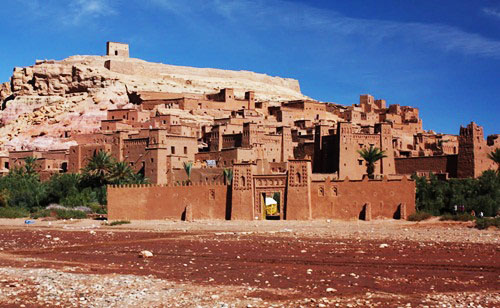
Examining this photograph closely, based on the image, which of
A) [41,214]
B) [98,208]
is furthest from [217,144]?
[41,214]

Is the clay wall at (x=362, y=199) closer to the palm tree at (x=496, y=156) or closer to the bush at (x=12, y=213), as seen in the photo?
the palm tree at (x=496, y=156)

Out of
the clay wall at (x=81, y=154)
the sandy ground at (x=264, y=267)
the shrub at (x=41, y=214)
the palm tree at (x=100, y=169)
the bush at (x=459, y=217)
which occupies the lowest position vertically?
the sandy ground at (x=264, y=267)

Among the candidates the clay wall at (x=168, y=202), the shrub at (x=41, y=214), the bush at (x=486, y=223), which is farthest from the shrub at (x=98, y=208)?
the bush at (x=486, y=223)

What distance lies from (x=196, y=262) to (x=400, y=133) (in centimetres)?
4607

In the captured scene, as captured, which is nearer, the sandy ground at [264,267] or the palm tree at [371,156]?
the sandy ground at [264,267]

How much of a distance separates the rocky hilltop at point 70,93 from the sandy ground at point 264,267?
34394 mm

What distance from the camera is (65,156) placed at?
180 feet

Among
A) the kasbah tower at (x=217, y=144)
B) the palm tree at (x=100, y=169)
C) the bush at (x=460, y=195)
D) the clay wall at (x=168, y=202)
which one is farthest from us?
the palm tree at (x=100, y=169)

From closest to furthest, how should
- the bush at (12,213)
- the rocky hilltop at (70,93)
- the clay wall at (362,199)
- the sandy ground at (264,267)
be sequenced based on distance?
the sandy ground at (264,267), the clay wall at (362,199), the bush at (12,213), the rocky hilltop at (70,93)

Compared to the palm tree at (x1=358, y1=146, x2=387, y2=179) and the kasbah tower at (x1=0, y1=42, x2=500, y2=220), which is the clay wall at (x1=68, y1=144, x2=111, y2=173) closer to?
the kasbah tower at (x1=0, y1=42, x2=500, y2=220)

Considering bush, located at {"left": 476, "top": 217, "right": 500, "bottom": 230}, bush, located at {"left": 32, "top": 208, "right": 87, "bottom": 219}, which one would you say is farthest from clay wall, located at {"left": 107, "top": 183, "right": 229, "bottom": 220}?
bush, located at {"left": 476, "top": 217, "right": 500, "bottom": 230}

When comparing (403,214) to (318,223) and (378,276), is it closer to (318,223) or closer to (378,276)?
(318,223)

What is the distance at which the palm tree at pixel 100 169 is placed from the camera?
45.9m

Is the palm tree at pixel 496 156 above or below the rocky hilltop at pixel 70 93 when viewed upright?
below
